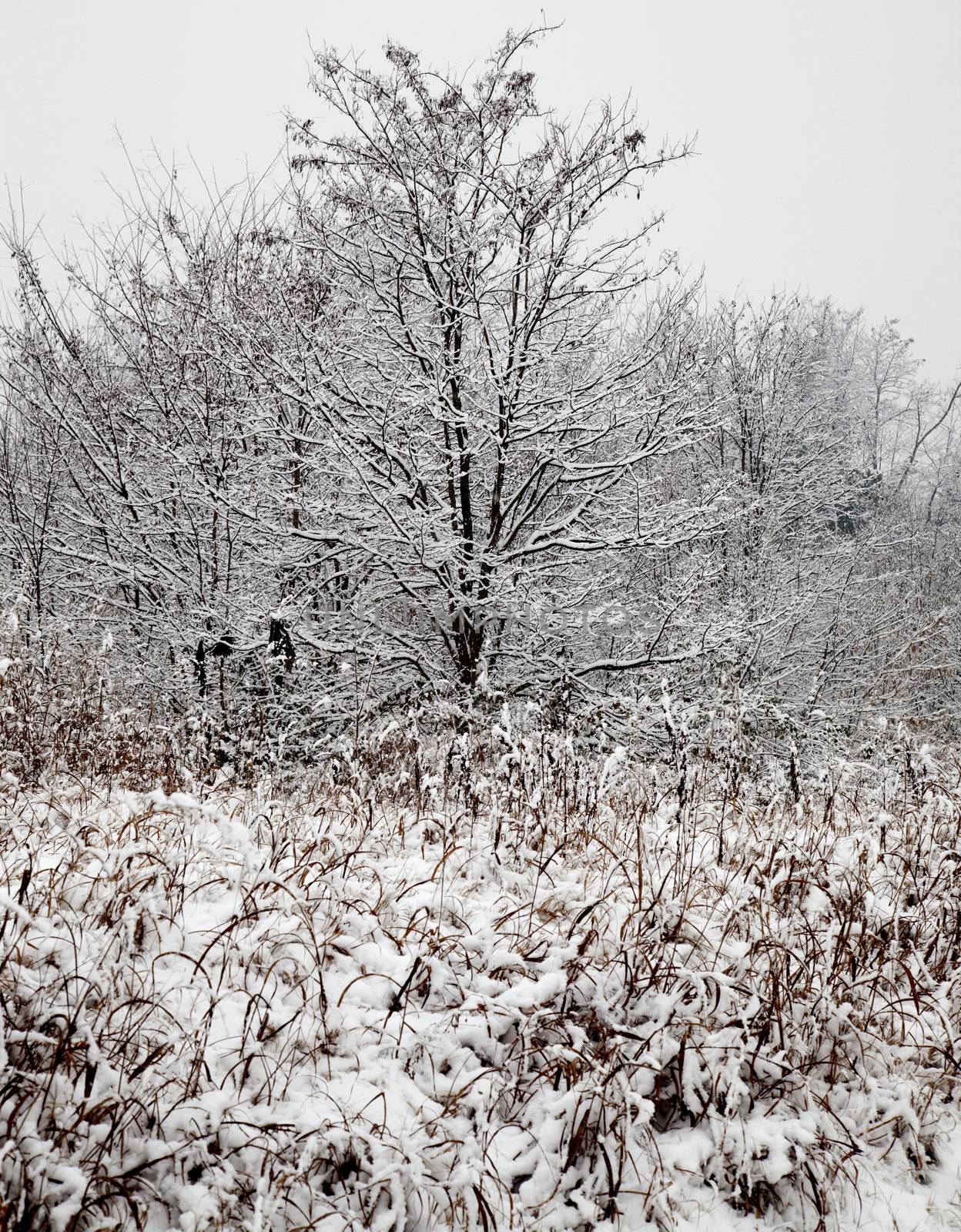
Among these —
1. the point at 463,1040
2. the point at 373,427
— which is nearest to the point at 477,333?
the point at 373,427

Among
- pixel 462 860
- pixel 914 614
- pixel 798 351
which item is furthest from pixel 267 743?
pixel 914 614

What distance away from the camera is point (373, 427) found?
319 inches

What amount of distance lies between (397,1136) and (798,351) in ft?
56.7

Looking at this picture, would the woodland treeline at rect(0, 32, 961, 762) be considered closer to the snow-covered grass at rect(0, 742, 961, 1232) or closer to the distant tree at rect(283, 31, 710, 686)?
the distant tree at rect(283, 31, 710, 686)

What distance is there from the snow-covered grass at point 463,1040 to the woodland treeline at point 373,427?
3.75m

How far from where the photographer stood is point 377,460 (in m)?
7.66

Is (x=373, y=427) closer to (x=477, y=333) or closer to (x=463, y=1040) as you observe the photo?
(x=477, y=333)

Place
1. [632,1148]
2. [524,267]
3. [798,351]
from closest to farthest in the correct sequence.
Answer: [632,1148] < [524,267] < [798,351]

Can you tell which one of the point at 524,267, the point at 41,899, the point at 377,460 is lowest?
the point at 41,899

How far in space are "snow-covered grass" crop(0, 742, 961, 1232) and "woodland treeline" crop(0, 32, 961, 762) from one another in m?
3.75

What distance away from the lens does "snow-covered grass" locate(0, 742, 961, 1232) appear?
180 cm

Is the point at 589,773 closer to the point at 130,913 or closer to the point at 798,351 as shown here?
the point at 130,913

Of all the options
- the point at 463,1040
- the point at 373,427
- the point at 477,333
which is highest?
the point at 477,333

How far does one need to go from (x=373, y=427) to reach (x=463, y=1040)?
687cm
